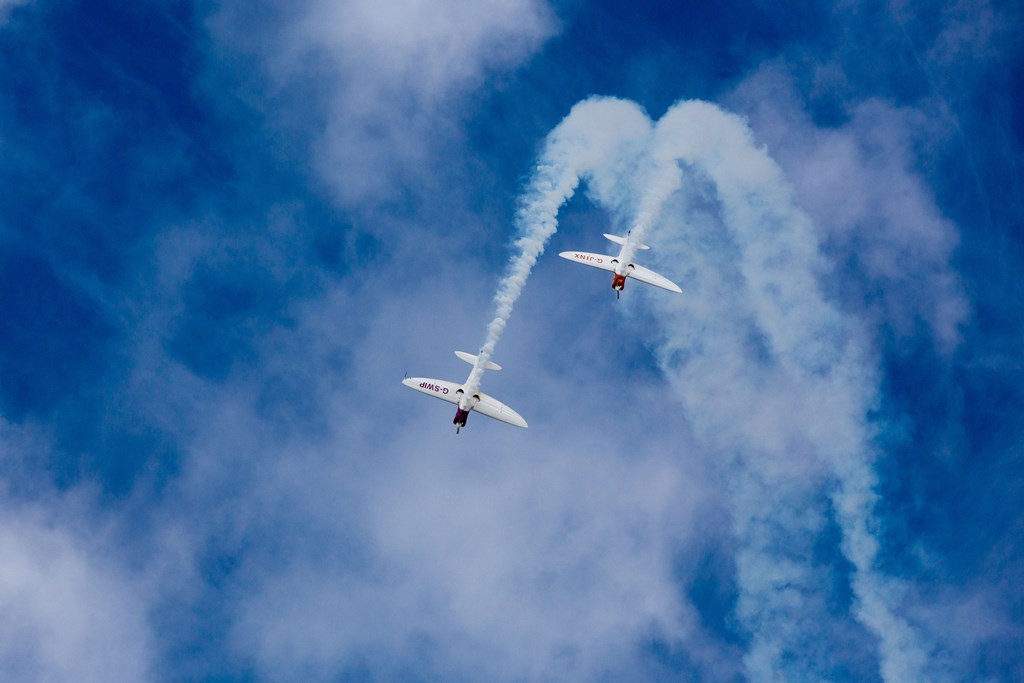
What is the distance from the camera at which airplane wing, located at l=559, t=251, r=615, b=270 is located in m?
104

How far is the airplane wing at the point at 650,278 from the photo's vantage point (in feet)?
337

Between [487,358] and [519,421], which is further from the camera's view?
[519,421]

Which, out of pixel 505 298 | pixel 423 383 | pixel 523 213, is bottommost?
pixel 423 383

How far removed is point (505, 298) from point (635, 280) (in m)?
17.3

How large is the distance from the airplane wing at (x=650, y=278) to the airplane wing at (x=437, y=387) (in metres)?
17.8

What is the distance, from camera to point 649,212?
9725cm

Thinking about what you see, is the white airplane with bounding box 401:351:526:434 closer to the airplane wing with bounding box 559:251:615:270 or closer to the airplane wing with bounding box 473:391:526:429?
the airplane wing with bounding box 473:391:526:429

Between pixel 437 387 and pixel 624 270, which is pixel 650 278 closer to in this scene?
pixel 624 270

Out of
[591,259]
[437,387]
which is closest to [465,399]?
[437,387]

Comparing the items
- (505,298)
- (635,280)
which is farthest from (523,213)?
(635,280)

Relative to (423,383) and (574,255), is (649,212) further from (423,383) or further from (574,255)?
(423,383)

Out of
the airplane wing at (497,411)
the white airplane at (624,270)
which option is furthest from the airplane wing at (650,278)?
the airplane wing at (497,411)

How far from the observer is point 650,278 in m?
103

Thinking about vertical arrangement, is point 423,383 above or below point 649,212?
below
